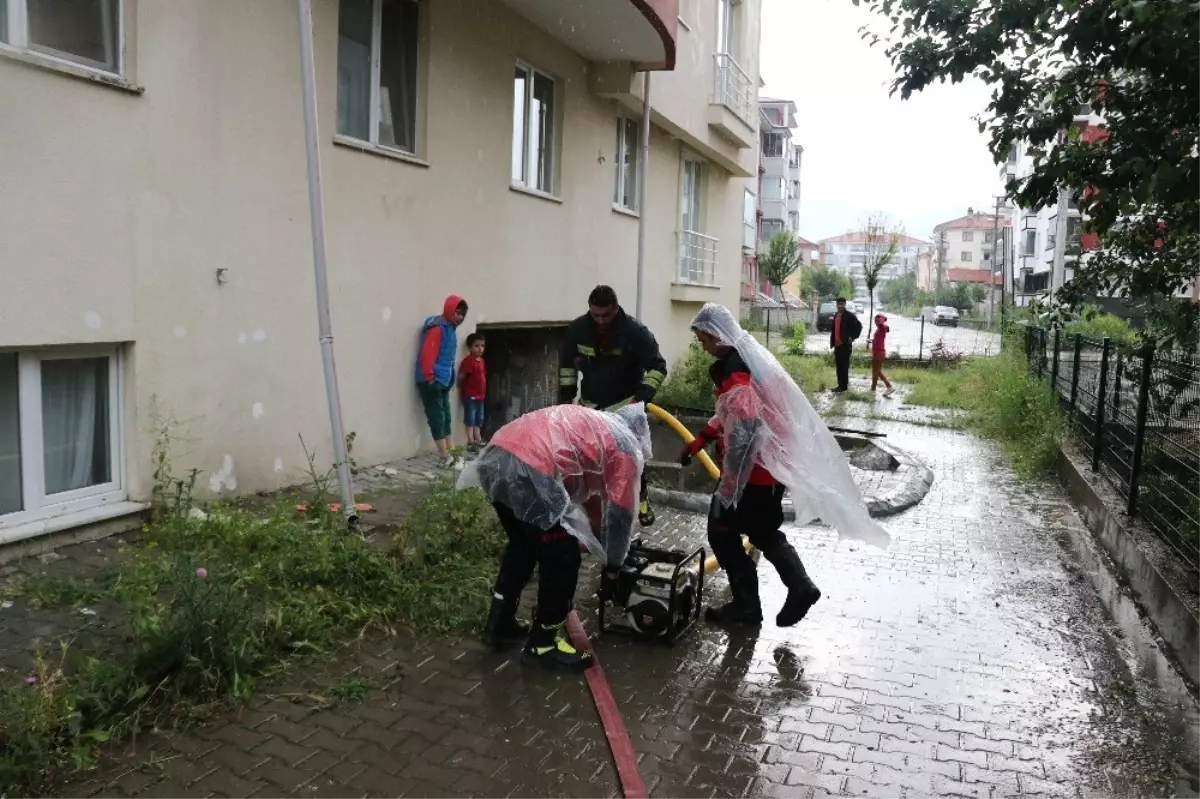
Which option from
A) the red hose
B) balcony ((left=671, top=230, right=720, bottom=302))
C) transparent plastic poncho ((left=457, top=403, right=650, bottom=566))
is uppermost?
balcony ((left=671, top=230, right=720, bottom=302))

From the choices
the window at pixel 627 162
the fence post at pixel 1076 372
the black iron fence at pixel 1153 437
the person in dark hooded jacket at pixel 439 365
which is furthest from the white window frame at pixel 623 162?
the black iron fence at pixel 1153 437

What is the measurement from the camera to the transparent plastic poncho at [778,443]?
16.2 feet

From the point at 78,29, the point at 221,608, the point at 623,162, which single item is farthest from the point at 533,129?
the point at 221,608

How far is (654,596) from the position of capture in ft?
15.7

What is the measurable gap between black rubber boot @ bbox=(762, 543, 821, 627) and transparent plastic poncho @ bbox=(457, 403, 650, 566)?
1146mm

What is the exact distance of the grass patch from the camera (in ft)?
11.2

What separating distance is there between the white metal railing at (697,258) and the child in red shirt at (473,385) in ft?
24.5

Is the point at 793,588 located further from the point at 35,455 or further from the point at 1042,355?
the point at 1042,355

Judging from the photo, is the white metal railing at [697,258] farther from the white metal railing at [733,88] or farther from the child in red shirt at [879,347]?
the child in red shirt at [879,347]

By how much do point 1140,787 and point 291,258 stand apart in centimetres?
640

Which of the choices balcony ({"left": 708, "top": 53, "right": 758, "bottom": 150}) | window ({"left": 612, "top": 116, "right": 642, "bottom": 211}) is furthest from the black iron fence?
balcony ({"left": 708, "top": 53, "right": 758, "bottom": 150})

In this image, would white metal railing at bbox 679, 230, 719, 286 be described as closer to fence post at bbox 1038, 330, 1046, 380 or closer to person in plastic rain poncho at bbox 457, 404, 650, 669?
fence post at bbox 1038, 330, 1046, 380

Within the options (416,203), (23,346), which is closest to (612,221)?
(416,203)

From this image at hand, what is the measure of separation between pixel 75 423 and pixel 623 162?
9580mm
